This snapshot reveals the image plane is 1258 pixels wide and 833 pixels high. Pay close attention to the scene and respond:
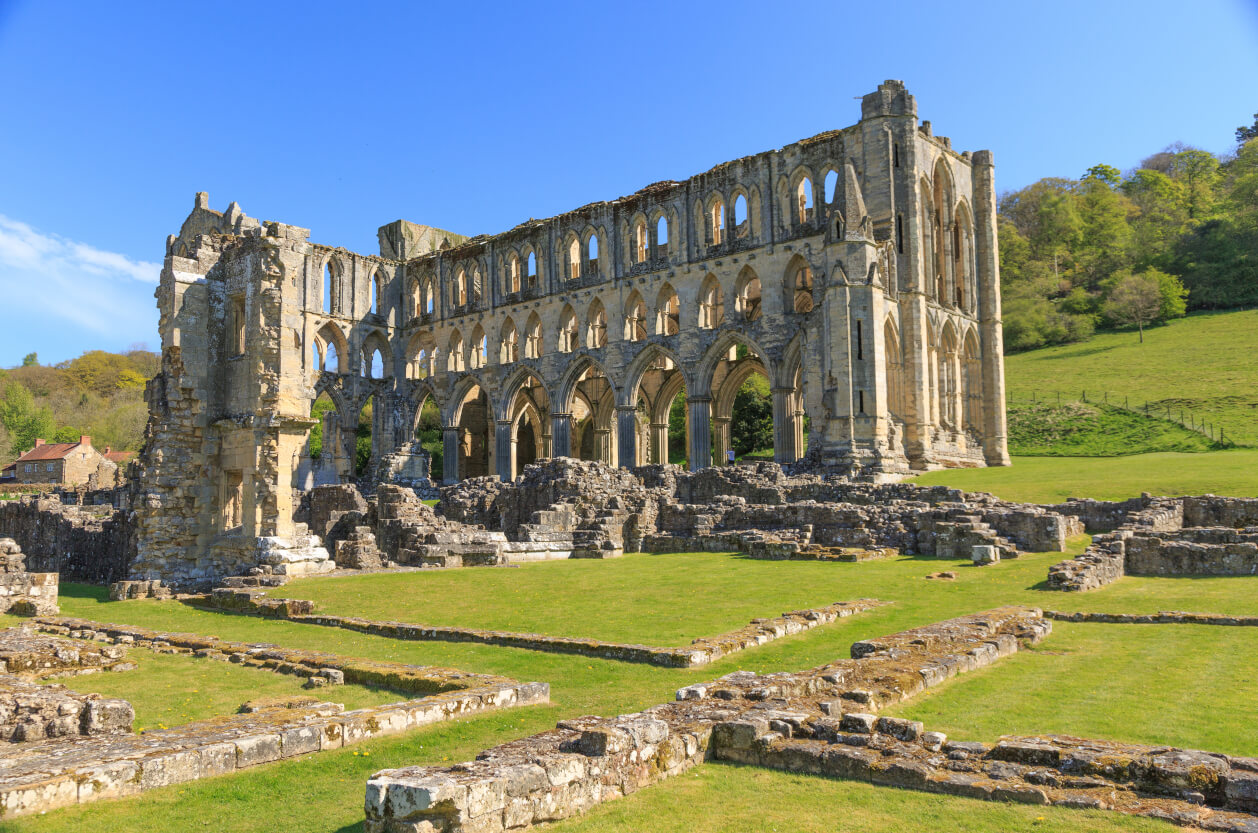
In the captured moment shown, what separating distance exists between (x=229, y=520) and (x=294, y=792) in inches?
704

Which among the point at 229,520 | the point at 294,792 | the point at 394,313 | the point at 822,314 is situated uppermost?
the point at 394,313

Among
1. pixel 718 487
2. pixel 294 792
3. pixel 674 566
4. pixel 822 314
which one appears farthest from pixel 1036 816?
pixel 822 314

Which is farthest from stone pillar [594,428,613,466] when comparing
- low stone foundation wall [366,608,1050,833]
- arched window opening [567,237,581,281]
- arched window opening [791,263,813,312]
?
low stone foundation wall [366,608,1050,833]

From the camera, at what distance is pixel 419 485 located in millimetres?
48750

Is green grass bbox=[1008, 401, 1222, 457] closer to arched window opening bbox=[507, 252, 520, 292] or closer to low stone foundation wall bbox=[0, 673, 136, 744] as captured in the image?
arched window opening bbox=[507, 252, 520, 292]

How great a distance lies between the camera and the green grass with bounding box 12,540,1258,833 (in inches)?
226

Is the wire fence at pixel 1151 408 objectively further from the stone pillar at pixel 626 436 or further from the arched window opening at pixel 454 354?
the arched window opening at pixel 454 354

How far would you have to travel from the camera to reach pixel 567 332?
156 ft

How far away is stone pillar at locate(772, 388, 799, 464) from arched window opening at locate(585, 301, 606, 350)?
32.7 ft

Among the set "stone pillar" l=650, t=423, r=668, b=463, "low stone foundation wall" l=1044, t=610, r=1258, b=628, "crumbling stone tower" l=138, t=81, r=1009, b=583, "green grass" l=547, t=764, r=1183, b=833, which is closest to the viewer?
"green grass" l=547, t=764, r=1183, b=833

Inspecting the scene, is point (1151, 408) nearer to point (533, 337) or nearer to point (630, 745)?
point (533, 337)

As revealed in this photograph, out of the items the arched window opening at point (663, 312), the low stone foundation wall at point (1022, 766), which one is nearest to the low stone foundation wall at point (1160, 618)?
the low stone foundation wall at point (1022, 766)

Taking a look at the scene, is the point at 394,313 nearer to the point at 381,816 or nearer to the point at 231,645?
the point at 231,645

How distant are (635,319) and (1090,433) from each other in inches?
907
